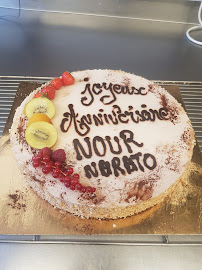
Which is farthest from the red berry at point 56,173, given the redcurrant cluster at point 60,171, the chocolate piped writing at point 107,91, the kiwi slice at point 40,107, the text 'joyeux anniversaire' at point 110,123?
the chocolate piped writing at point 107,91

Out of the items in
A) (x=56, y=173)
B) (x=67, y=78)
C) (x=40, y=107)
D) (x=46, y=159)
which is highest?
(x=67, y=78)

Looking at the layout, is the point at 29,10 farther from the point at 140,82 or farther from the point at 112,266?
the point at 112,266

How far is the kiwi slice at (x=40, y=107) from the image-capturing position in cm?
250

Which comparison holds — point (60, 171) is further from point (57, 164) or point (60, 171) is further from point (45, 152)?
point (45, 152)

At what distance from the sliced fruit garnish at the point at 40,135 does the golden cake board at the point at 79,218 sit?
13.9 inches

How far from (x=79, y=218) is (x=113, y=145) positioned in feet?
2.02

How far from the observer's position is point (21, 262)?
2.06 metres

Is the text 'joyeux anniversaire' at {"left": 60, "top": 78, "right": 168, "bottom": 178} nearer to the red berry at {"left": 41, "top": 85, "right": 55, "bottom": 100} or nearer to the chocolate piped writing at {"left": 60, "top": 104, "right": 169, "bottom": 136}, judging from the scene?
the chocolate piped writing at {"left": 60, "top": 104, "right": 169, "bottom": 136}

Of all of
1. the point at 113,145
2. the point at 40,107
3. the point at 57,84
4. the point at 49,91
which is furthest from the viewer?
the point at 57,84

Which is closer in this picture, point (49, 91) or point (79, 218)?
point (79, 218)

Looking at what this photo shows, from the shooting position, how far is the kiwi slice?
8.20ft

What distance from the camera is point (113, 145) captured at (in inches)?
92.2

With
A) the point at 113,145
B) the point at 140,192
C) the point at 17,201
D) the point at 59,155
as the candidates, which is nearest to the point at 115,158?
the point at 113,145

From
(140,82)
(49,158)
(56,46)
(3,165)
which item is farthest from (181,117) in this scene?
(56,46)
